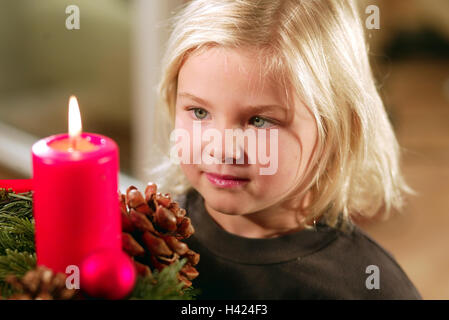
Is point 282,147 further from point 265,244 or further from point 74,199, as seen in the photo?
point 74,199

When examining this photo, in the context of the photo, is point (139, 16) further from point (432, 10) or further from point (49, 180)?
point (432, 10)

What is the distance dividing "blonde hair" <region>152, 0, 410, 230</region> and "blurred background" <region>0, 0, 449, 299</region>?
108cm

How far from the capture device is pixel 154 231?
20.9 inches

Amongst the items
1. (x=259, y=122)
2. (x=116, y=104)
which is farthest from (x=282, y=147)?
(x=116, y=104)

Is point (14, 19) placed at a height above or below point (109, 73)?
above

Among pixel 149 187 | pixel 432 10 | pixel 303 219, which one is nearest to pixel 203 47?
pixel 149 187

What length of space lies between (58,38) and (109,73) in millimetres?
266

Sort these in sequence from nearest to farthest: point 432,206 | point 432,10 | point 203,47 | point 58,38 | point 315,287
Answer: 1. point 203,47
2. point 315,287
3. point 432,206
4. point 58,38
5. point 432,10

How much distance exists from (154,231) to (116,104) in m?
2.08

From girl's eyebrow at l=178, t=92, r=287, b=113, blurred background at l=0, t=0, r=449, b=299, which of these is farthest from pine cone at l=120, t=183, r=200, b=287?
blurred background at l=0, t=0, r=449, b=299

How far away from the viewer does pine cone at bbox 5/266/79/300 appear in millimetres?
429

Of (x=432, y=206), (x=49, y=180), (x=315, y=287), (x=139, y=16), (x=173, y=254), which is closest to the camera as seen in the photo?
(x=49, y=180)

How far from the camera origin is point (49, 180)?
42 centimetres

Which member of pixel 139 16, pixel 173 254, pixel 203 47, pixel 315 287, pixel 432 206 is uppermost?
pixel 139 16
